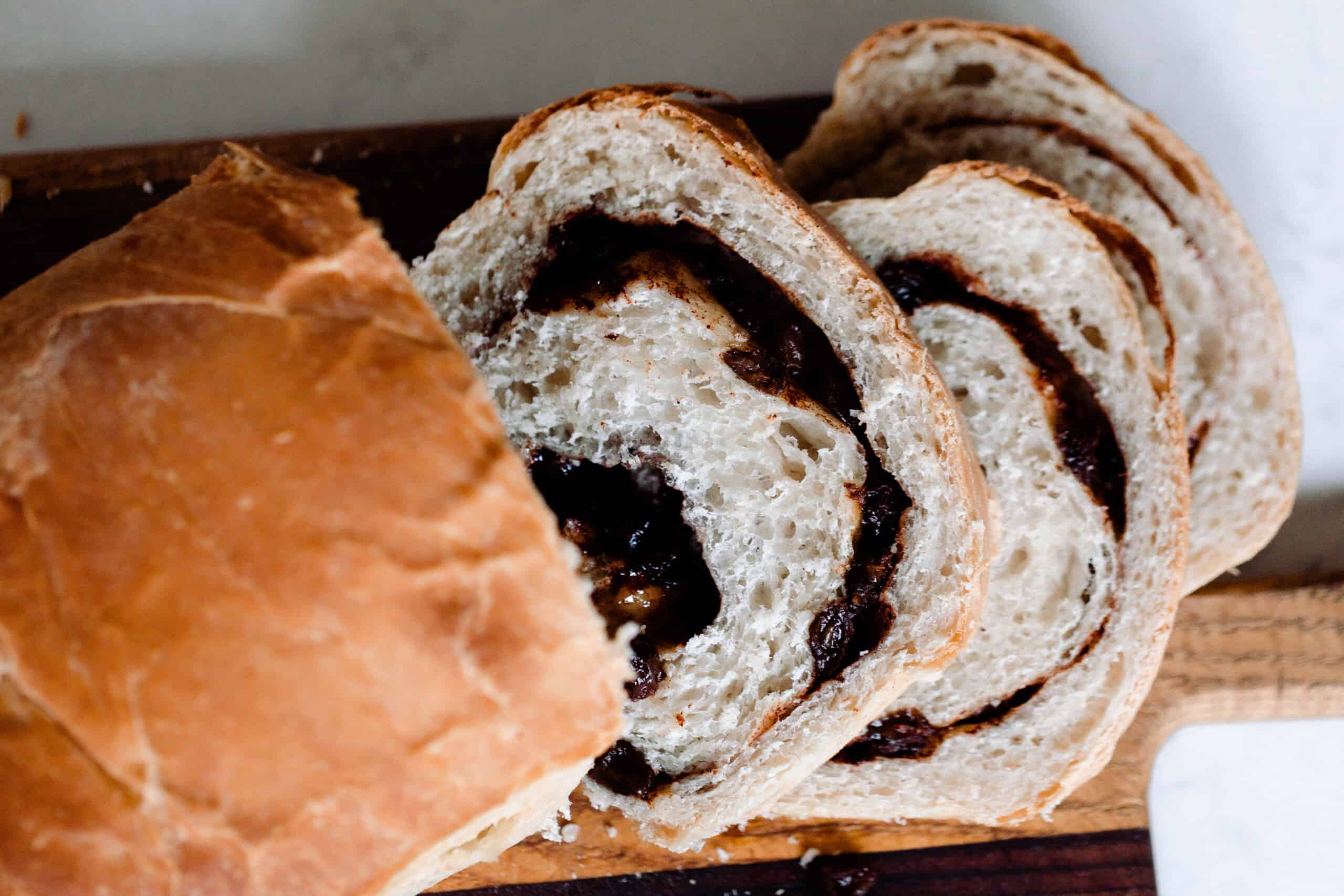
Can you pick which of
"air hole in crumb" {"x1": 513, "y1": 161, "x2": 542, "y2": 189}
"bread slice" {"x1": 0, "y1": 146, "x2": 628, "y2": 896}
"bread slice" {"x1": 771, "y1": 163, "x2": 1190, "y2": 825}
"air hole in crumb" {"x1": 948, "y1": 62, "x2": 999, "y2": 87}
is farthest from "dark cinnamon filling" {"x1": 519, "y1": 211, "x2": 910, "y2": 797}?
"air hole in crumb" {"x1": 948, "y1": 62, "x2": 999, "y2": 87}

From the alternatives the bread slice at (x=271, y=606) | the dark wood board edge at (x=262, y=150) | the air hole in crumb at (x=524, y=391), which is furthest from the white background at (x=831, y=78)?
the bread slice at (x=271, y=606)

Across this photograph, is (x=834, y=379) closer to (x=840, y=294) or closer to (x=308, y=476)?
(x=840, y=294)

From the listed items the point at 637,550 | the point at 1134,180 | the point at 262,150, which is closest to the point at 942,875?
the point at 637,550

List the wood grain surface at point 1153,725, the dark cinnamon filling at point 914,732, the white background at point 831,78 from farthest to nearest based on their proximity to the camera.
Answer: the white background at point 831,78 < the wood grain surface at point 1153,725 < the dark cinnamon filling at point 914,732

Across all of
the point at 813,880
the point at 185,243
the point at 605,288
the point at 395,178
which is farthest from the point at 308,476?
the point at 813,880

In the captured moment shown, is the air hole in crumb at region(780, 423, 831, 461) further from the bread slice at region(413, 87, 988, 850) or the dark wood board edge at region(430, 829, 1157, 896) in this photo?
the dark wood board edge at region(430, 829, 1157, 896)

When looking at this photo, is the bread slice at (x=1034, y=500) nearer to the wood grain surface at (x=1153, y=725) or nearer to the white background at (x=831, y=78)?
the wood grain surface at (x=1153, y=725)
